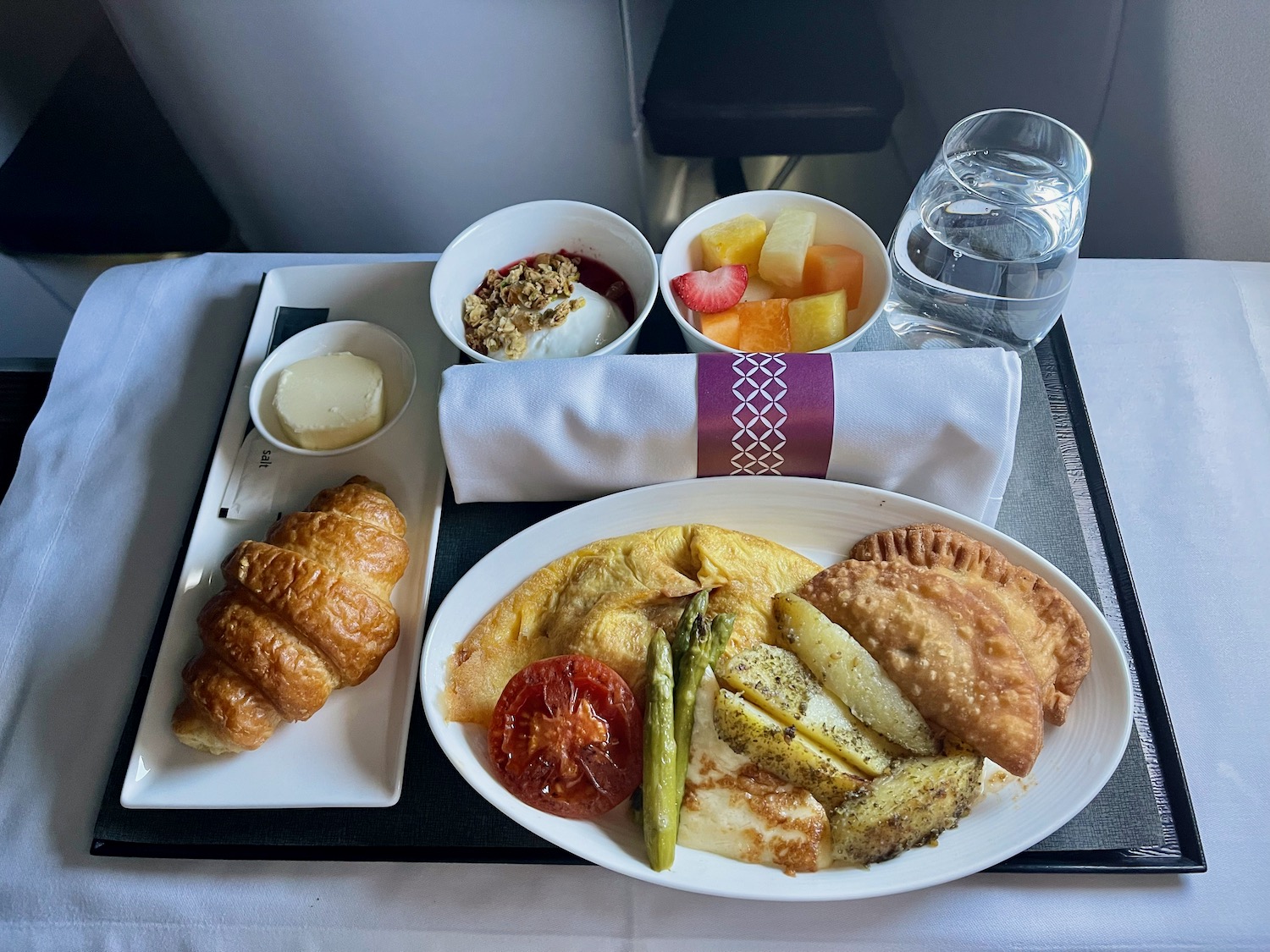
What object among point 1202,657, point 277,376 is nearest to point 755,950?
point 1202,657

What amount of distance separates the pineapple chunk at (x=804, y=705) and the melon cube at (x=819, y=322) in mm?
786

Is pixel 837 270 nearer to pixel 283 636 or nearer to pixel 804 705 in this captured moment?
pixel 804 705

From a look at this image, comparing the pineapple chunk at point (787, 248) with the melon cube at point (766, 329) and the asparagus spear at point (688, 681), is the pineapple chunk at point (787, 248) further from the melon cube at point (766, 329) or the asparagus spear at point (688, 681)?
the asparagus spear at point (688, 681)

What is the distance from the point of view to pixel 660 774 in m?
1.54

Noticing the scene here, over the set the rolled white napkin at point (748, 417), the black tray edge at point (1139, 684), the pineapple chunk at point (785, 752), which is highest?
the rolled white napkin at point (748, 417)

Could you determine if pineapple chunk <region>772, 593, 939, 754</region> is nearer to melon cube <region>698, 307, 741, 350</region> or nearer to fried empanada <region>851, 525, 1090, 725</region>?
fried empanada <region>851, 525, 1090, 725</region>

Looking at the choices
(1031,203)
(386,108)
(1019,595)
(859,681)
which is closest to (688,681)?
(859,681)

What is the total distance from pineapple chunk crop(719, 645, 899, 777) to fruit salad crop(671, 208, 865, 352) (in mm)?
791

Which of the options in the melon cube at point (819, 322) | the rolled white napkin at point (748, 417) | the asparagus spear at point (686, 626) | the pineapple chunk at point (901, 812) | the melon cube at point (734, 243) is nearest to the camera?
the pineapple chunk at point (901, 812)

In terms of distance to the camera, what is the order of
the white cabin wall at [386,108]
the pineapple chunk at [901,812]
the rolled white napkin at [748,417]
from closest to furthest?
the pineapple chunk at [901,812] → the rolled white napkin at [748,417] → the white cabin wall at [386,108]

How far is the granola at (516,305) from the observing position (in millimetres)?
2084

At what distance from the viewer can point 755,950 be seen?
165cm

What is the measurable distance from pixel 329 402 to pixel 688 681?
1.10m

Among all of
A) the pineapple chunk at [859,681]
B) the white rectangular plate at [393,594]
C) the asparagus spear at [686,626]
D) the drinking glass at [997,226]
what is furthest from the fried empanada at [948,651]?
the white rectangular plate at [393,594]
